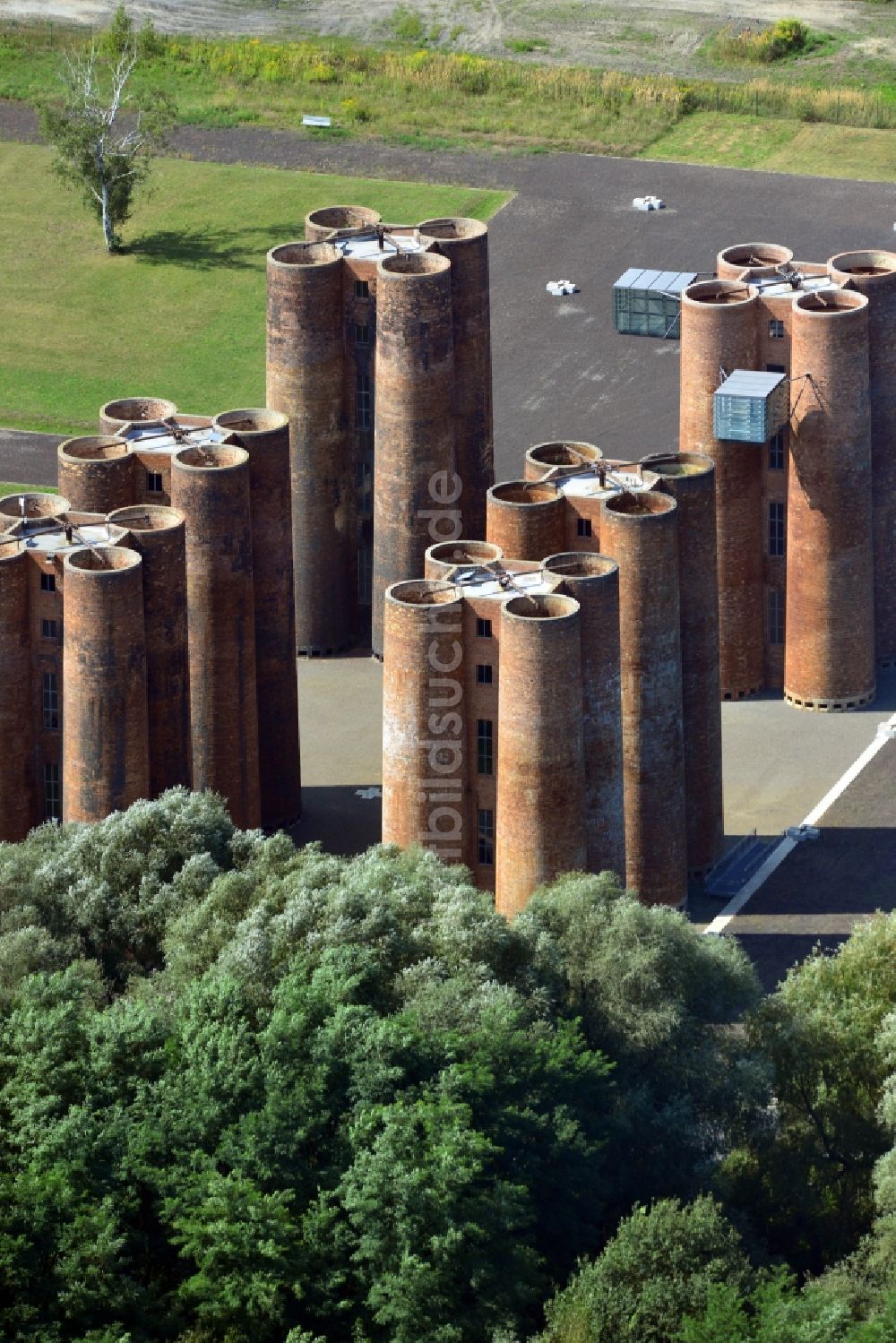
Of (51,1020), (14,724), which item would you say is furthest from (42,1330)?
(14,724)

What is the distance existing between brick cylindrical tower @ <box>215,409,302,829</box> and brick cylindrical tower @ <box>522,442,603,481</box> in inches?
331

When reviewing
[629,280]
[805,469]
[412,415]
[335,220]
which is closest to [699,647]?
[805,469]

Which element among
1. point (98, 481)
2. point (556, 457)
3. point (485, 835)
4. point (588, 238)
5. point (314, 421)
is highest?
point (556, 457)

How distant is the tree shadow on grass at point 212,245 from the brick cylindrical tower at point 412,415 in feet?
185

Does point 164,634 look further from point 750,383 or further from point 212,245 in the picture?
point 212,245

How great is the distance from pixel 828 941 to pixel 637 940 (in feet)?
51.7

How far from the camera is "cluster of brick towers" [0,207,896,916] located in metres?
106

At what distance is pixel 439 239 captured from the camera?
417ft

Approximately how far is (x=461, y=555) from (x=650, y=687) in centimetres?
748

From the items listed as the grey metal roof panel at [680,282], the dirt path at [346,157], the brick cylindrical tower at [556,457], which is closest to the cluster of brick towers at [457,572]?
the brick cylindrical tower at [556,457]

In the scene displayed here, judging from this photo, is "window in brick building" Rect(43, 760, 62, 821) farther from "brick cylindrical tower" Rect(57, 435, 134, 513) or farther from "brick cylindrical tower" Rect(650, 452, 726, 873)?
"brick cylindrical tower" Rect(650, 452, 726, 873)

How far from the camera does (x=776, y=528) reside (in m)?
128

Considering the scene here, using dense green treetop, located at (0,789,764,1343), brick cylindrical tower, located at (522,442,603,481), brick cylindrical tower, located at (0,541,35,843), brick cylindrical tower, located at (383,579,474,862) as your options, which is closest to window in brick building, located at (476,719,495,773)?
brick cylindrical tower, located at (383,579,474,862)

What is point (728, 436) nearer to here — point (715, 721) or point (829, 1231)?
point (715, 721)
